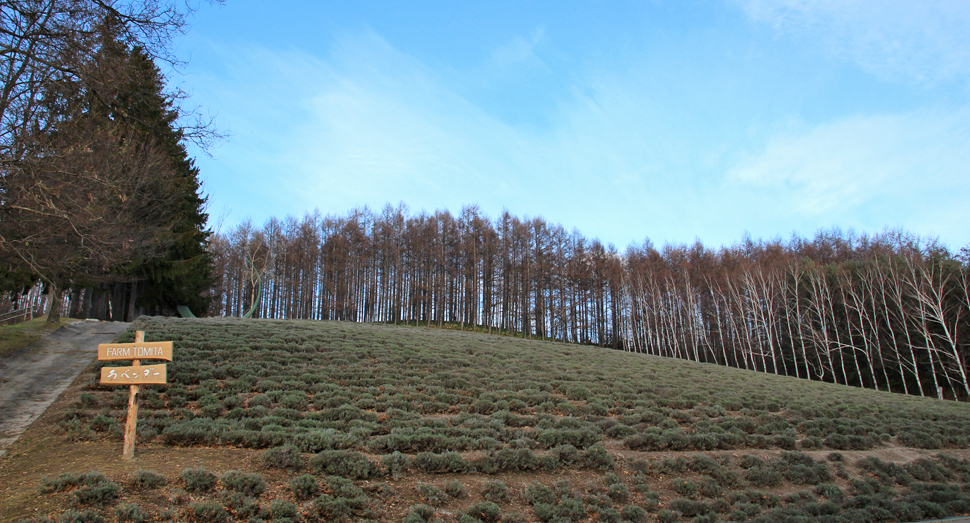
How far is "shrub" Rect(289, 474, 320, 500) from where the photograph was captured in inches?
257

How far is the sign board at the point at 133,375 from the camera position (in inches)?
287

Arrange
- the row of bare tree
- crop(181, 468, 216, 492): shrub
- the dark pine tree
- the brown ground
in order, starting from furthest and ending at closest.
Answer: the row of bare tree → the dark pine tree → crop(181, 468, 216, 492): shrub → the brown ground

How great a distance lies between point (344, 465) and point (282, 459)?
94cm

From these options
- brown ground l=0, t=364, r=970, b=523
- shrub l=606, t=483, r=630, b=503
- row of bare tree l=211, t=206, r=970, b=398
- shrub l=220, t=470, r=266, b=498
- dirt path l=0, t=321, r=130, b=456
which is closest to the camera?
brown ground l=0, t=364, r=970, b=523

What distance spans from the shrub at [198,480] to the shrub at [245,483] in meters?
0.16

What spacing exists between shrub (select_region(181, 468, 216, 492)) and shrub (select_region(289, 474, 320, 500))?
3.32ft

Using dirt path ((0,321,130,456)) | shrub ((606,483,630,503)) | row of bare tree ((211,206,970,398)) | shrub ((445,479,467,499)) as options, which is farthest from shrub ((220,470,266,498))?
row of bare tree ((211,206,970,398))

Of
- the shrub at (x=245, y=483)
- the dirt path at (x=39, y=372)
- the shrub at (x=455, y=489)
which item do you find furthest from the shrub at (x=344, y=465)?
the dirt path at (x=39, y=372)

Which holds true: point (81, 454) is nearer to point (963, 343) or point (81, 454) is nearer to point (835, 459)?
point (835, 459)

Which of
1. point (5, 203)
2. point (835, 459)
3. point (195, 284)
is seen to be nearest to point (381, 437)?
point (5, 203)

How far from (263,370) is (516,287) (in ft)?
130

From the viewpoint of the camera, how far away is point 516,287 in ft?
170

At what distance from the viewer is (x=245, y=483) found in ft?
21.2

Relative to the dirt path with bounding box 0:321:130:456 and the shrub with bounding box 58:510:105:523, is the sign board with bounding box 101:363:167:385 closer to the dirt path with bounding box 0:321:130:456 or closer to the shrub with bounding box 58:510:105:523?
the dirt path with bounding box 0:321:130:456
